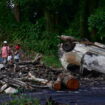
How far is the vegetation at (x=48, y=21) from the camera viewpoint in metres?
35.6

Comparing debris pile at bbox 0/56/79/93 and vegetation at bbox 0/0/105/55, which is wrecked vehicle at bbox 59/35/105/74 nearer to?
debris pile at bbox 0/56/79/93

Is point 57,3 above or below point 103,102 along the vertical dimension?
above

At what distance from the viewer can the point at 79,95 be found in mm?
19875

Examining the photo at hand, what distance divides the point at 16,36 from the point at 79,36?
16.1 ft

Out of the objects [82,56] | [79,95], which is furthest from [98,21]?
[79,95]

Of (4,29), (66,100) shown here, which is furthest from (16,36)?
(66,100)

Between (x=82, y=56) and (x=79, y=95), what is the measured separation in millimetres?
7136

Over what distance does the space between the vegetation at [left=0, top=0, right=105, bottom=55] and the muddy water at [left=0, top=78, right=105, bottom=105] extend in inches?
421

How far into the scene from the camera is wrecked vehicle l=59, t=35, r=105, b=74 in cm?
2638

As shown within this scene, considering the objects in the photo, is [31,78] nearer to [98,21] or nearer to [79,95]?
[79,95]

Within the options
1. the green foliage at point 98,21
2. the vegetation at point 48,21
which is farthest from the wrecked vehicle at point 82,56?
the vegetation at point 48,21

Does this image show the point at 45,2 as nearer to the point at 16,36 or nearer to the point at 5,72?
the point at 16,36

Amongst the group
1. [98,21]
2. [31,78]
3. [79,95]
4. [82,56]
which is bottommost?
[79,95]

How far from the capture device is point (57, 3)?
120 feet
